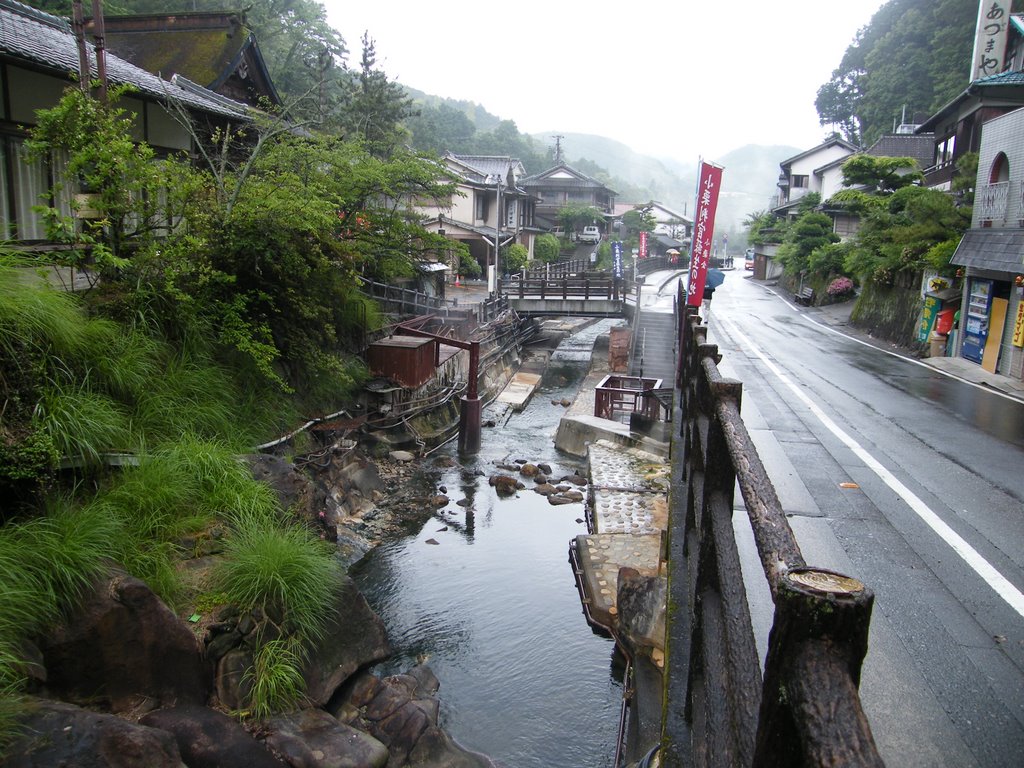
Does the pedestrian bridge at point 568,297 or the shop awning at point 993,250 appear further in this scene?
the pedestrian bridge at point 568,297

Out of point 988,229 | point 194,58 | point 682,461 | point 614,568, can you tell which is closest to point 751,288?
point 988,229

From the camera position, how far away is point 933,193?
27.2m

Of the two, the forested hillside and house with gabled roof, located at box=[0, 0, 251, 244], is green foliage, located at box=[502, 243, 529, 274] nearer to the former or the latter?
the forested hillside

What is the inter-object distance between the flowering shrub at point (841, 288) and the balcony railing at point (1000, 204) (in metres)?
16.8

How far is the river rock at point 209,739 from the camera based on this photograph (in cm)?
645

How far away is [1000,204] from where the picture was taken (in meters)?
20.5

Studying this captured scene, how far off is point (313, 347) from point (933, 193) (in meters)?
24.6

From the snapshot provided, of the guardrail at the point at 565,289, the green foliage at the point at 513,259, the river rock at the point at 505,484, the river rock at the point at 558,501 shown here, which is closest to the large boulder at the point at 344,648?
the river rock at the point at 558,501

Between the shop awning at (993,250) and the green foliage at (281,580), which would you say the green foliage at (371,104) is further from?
the green foliage at (281,580)

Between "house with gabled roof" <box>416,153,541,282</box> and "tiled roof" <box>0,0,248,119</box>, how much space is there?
75.6ft

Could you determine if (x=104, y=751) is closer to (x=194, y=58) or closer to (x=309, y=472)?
(x=309, y=472)

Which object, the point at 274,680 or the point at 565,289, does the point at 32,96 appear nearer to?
the point at 274,680

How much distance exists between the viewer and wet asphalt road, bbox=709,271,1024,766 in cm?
414

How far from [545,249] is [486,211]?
7.79 meters
